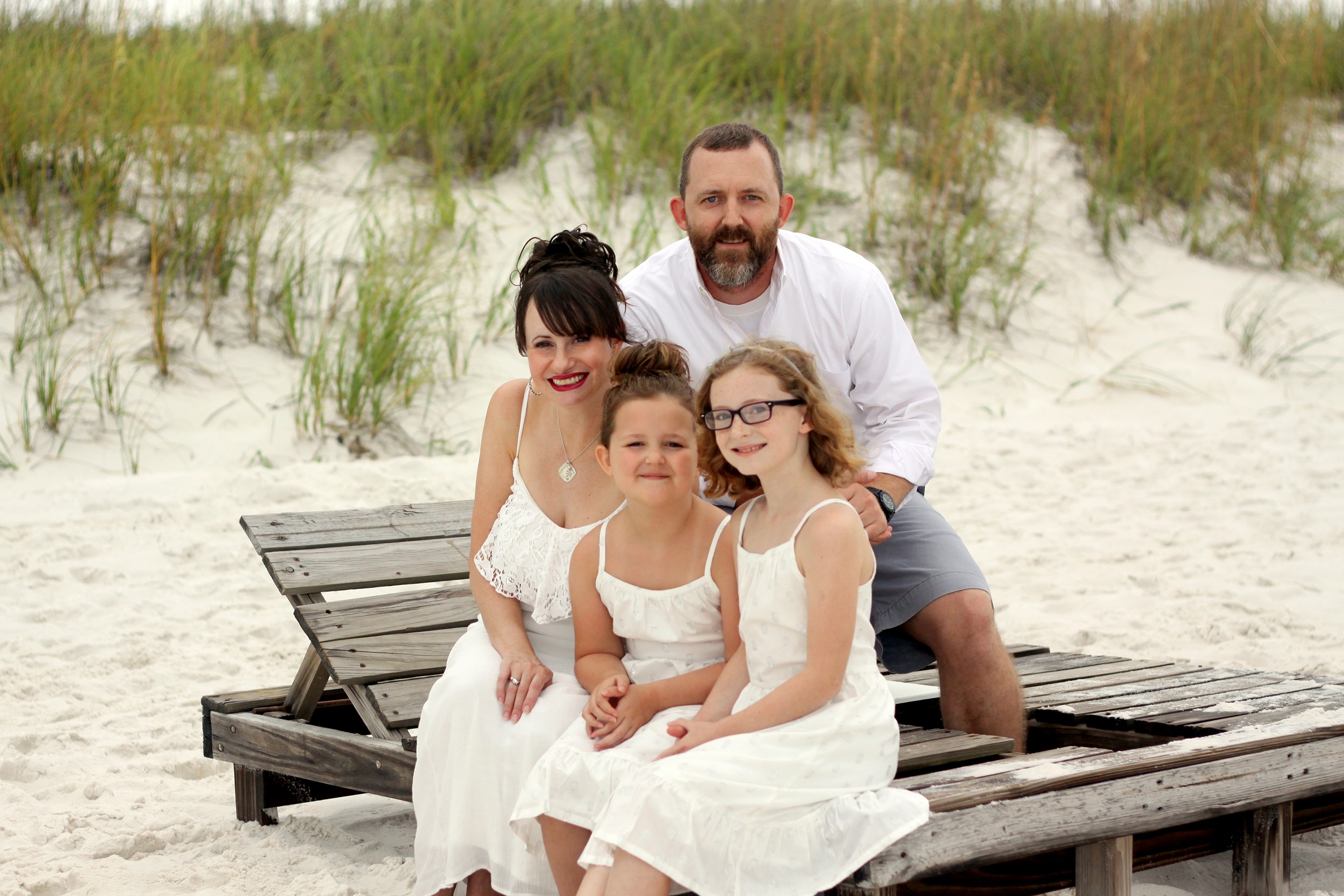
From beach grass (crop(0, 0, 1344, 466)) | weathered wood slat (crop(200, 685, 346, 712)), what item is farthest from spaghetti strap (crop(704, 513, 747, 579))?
beach grass (crop(0, 0, 1344, 466))

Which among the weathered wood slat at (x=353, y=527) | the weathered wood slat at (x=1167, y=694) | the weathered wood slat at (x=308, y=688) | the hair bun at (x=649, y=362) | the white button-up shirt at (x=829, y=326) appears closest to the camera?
the hair bun at (x=649, y=362)

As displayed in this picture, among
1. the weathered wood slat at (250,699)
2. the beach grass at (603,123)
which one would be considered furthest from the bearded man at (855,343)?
the beach grass at (603,123)

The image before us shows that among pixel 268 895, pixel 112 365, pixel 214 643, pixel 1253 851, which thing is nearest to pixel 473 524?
pixel 268 895

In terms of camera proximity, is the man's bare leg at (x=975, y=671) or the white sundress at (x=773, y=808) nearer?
the white sundress at (x=773, y=808)

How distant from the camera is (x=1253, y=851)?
2824mm

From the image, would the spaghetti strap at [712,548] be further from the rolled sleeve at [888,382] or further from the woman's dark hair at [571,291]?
the rolled sleeve at [888,382]

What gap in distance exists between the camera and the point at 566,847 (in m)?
2.38

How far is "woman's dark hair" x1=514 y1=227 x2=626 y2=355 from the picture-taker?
277 cm

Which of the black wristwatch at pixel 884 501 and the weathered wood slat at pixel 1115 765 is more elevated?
the black wristwatch at pixel 884 501

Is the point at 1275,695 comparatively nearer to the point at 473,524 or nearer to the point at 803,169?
the point at 473,524

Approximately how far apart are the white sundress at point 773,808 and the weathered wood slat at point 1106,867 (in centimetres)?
47

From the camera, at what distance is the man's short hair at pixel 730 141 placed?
3244 millimetres

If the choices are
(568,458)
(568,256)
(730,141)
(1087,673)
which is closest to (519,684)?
(568,458)

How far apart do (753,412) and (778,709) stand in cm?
55
